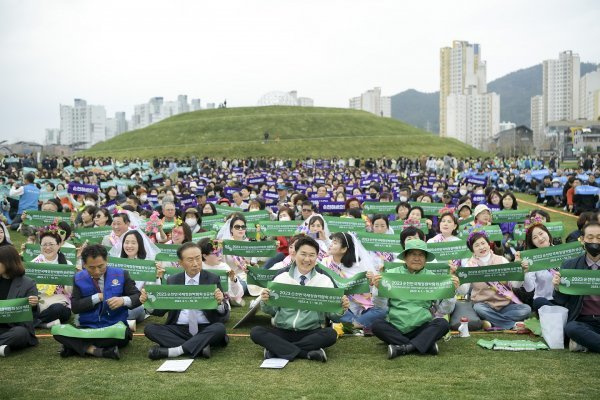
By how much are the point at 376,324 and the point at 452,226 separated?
13.4ft

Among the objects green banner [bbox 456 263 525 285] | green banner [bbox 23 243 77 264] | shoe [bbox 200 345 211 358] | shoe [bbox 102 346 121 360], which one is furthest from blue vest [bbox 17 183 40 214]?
green banner [bbox 456 263 525 285]

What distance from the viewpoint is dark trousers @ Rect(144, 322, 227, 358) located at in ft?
25.4

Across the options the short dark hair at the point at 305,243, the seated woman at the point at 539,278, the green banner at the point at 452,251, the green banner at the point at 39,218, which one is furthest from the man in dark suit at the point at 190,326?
the green banner at the point at 39,218

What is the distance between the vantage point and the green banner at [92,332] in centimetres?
777

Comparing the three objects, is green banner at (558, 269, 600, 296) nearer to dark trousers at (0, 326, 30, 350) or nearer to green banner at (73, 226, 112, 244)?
dark trousers at (0, 326, 30, 350)

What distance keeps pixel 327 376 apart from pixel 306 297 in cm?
93

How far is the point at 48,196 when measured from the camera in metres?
19.8

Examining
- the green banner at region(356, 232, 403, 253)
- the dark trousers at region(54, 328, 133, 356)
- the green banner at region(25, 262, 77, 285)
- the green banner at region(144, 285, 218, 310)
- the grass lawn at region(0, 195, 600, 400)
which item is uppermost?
the green banner at region(356, 232, 403, 253)

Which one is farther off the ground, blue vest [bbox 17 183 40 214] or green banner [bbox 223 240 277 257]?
blue vest [bbox 17 183 40 214]

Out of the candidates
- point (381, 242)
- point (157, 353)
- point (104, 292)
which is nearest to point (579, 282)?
point (381, 242)

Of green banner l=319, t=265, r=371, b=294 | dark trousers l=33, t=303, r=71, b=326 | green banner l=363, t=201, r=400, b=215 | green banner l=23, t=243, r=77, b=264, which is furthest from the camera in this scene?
green banner l=363, t=201, r=400, b=215

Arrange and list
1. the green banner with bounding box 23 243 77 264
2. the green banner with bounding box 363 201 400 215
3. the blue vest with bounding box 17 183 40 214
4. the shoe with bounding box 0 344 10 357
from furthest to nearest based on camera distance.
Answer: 1. the blue vest with bounding box 17 183 40 214
2. the green banner with bounding box 363 201 400 215
3. the green banner with bounding box 23 243 77 264
4. the shoe with bounding box 0 344 10 357

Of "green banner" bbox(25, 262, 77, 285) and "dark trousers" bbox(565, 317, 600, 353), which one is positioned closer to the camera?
"dark trousers" bbox(565, 317, 600, 353)

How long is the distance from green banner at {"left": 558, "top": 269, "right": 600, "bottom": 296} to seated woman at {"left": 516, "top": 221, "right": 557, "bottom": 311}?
3.90 feet
